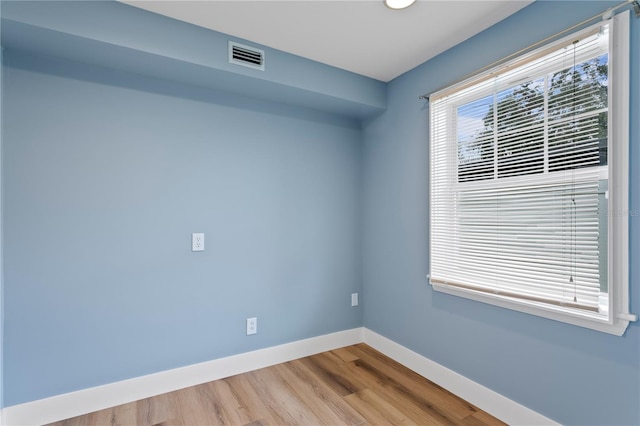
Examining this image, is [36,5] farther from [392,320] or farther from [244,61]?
[392,320]

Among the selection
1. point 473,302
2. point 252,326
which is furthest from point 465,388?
point 252,326

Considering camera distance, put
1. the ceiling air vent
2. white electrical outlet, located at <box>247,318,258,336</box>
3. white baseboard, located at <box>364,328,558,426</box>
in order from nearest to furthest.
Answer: white baseboard, located at <box>364,328,558,426</box> < the ceiling air vent < white electrical outlet, located at <box>247,318,258,336</box>

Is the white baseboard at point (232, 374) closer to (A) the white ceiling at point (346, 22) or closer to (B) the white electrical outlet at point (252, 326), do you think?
(B) the white electrical outlet at point (252, 326)

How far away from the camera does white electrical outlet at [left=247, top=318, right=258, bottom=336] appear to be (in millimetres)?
2621

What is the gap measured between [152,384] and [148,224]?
1102mm

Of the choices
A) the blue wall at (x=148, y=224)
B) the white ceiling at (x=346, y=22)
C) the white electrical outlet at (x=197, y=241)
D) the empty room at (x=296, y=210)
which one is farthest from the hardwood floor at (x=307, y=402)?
the white ceiling at (x=346, y=22)

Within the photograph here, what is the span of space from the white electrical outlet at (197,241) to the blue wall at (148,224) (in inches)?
1.5

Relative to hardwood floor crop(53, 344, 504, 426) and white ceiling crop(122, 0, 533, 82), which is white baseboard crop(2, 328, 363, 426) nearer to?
hardwood floor crop(53, 344, 504, 426)

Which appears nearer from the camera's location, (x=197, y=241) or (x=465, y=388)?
(x=465, y=388)

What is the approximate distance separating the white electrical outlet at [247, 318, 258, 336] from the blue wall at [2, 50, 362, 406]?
0.12 ft

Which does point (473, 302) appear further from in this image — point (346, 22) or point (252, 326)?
point (346, 22)

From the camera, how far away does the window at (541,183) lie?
153cm

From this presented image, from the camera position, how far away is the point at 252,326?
8.65 ft

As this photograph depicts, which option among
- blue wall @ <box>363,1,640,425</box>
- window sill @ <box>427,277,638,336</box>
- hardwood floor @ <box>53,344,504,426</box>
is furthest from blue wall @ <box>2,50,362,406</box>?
window sill @ <box>427,277,638,336</box>
